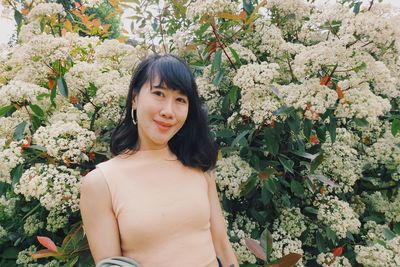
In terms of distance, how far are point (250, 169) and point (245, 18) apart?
813mm

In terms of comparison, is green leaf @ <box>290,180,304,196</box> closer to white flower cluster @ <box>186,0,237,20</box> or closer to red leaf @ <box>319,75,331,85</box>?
red leaf @ <box>319,75,331,85</box>

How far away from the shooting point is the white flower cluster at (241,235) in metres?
2.09

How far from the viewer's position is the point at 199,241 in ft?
5.69

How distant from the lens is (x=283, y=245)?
2211 mm

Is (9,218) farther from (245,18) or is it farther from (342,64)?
(342,64)

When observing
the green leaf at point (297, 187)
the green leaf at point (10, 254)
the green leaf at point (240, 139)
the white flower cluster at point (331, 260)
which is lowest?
the green leaf at point (10, 254)

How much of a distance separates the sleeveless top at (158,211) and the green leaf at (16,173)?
1.83 feet

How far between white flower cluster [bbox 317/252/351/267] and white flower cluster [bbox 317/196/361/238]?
0.39 ft

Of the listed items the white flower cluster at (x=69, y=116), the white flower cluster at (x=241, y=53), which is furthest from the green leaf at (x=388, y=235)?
the white flower cluster at (x=69, y=116)

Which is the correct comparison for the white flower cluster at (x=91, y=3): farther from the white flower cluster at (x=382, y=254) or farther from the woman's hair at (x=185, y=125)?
the white flower cluster at (x=382, y=254)

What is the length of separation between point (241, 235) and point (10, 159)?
1.19 meters

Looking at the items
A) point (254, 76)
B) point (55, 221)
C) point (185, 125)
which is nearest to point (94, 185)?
point (185, 125)

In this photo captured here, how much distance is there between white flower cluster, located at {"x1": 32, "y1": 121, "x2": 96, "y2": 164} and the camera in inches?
75.2

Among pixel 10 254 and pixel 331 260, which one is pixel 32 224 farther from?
pixel 331 260
